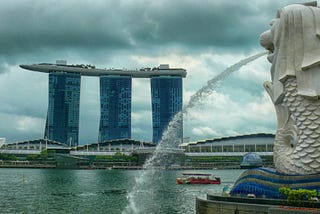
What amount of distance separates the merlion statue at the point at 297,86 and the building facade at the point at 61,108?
580 ft

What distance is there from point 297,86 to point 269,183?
5121 millimetres

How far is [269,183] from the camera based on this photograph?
22.5 meters

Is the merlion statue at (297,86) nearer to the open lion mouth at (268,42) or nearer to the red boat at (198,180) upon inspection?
the open lion mouth at (268,42)

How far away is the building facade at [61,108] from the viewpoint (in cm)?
19538

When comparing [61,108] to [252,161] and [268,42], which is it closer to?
[252,161]

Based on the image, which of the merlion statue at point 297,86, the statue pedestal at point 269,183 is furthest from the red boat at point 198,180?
the merlion statue at point 297,86

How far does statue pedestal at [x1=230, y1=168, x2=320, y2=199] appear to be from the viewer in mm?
21156

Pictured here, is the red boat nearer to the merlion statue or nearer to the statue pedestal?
the statue pedestal

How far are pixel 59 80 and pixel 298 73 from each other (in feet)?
593

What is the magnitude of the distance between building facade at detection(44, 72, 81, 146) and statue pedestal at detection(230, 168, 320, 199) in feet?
577

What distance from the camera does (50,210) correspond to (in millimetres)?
31734

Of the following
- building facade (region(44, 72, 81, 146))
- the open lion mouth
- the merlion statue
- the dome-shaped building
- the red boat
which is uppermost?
building facade (region(44, 72, 81, 146))

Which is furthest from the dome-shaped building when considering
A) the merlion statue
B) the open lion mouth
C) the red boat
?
the merlion statue

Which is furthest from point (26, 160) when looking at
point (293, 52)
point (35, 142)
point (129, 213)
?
point (293, 52)
